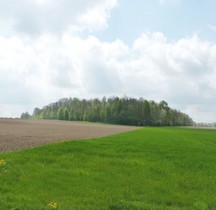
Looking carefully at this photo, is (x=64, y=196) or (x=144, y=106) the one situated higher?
(x=144, y=106)

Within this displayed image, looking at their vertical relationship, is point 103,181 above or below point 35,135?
below

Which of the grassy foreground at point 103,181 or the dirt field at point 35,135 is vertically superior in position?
the dirt field at point 35,135

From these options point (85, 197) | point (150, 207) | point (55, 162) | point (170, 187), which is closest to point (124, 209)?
point (150, 207)

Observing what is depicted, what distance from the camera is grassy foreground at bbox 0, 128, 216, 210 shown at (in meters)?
13.2

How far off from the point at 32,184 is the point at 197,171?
34.3 feet

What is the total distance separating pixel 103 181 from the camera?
55.8 feet

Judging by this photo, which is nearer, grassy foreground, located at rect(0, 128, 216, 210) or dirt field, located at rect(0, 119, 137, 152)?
grassy foreground, located at rect(0, 128, 216, 210)

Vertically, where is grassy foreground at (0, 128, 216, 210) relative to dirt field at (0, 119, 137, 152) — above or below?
below

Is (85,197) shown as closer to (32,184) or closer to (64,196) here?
(64,196)

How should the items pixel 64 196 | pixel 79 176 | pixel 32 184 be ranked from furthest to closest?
1. pixel 79 176
2. pixel 32 184
3. pixel 64 196

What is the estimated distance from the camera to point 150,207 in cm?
1299

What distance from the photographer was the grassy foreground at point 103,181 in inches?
522

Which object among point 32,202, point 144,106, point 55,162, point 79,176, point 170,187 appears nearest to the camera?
point 32,202

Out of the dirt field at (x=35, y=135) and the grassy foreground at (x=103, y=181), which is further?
the dirt field at (x=35, y=135)
